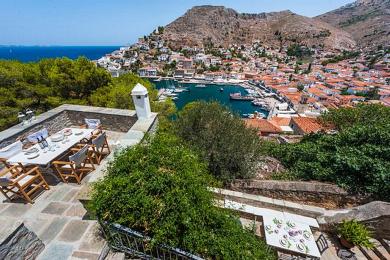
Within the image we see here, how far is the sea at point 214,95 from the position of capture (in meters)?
54.0

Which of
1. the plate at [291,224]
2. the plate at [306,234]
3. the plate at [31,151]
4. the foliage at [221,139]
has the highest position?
the plate at [31,151]

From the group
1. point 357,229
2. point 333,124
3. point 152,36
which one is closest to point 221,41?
point 152,36

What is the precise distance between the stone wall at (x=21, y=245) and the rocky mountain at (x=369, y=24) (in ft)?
546

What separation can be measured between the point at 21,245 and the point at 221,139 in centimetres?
507

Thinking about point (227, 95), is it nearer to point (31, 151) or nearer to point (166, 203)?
point (31, 151)

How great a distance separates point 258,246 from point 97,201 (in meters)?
2.98

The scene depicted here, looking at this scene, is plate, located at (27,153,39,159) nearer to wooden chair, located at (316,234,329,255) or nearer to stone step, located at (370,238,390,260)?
wooden chair, located at (316,234,329,255)

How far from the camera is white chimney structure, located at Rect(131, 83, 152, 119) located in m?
5.79

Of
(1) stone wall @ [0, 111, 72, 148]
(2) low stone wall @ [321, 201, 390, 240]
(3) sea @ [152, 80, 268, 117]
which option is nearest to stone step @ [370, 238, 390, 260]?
(2) low stone wall @ [321, 201, 390, 240]

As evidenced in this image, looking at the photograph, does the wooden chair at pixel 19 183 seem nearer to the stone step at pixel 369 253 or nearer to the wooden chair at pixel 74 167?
the wooden chair at pixel 74 167

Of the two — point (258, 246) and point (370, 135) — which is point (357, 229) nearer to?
point (258, 246)

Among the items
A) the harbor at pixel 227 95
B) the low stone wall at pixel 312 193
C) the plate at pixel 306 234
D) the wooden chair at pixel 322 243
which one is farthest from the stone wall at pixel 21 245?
the harbor at pixel 227 95

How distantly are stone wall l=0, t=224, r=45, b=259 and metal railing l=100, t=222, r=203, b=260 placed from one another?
1016 millimetres

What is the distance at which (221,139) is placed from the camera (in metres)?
6.37
